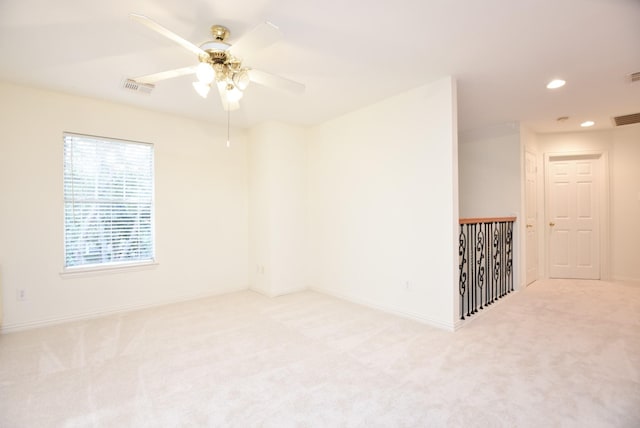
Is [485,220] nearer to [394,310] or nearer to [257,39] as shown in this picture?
[394,310]

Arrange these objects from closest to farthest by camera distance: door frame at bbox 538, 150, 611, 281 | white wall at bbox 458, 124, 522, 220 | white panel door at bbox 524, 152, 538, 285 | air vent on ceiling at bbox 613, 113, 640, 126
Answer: air vent on ceiling at bbox 613, 113, 640, 126
white wall at bbox 458, 124, 522, 220
white panel door at bbox 524, 152, 538, 285
door frame at bbox 538, 150, 611, 281

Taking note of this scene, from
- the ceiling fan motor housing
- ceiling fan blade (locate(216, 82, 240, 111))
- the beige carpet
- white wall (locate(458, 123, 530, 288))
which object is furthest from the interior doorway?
the ceiling fan motor housing

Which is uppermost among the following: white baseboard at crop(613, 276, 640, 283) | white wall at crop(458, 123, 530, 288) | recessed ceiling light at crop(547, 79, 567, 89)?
recessed ceiling light at crop(547, 79, 567, 89)

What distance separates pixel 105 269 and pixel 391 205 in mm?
3431

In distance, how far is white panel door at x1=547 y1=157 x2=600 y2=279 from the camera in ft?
16.4

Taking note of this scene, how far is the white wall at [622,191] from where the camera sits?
472 cm

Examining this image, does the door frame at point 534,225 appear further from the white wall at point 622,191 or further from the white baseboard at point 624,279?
the white baseboard at point 624,279

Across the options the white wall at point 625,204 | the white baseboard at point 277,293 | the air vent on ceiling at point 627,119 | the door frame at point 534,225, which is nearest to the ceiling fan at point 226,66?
the white baseboard at point 277,293

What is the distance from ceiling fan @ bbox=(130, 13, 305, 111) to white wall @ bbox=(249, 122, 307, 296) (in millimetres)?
1991

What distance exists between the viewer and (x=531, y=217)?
4797 mm

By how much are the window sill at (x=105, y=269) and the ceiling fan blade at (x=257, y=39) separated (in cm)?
299

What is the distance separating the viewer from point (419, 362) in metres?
2.35

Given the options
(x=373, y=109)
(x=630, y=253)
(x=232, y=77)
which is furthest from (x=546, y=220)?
(x=232, y=77)

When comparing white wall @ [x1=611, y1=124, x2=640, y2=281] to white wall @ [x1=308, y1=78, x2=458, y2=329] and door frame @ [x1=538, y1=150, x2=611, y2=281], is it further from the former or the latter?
white wall @ [x1=308, y1=78, x2=458, y2=329]
